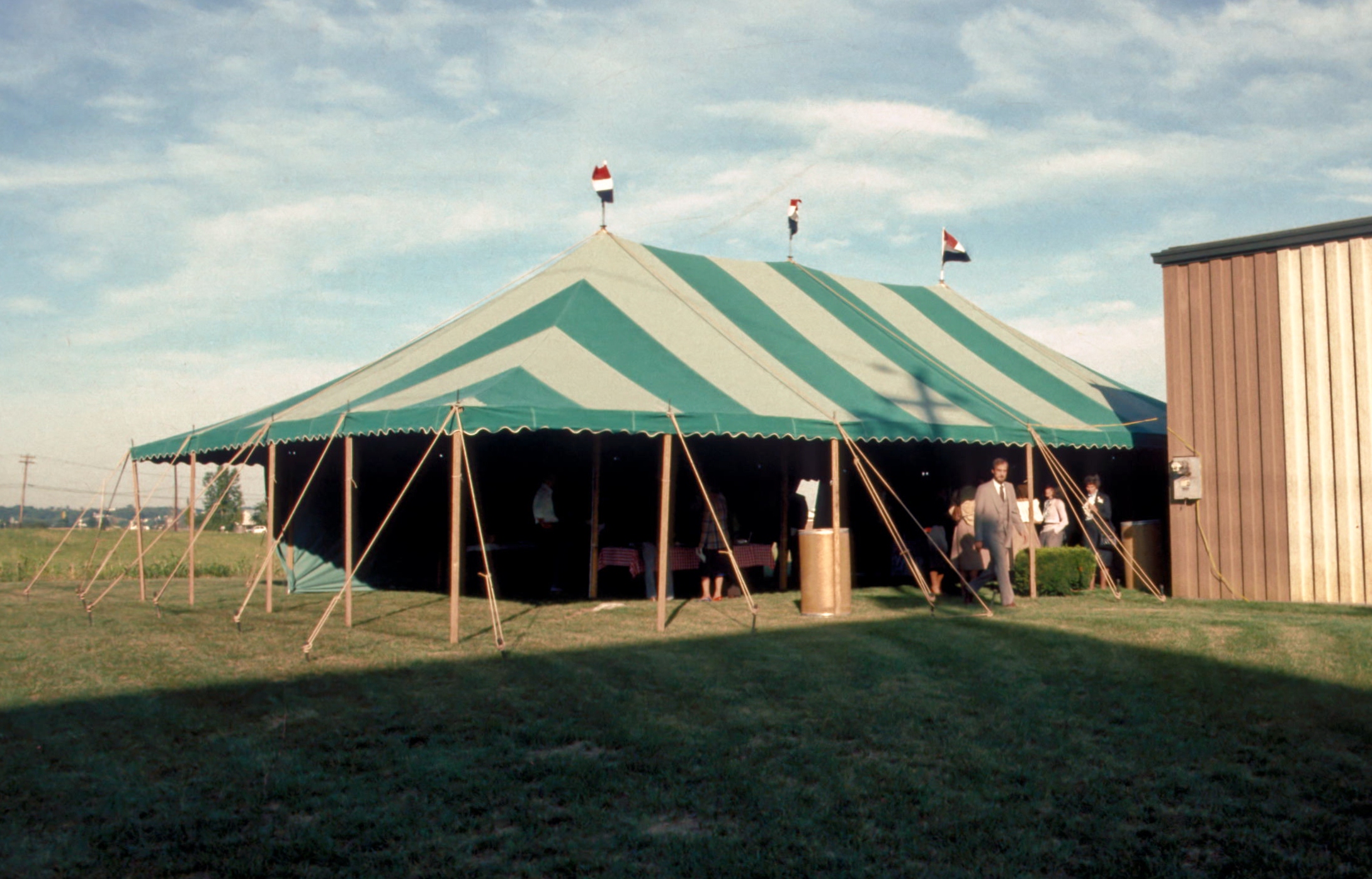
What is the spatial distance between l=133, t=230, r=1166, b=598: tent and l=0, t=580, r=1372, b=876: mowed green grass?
206 cm

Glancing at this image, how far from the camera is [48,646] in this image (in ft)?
28.5

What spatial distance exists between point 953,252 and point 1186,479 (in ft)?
22.0

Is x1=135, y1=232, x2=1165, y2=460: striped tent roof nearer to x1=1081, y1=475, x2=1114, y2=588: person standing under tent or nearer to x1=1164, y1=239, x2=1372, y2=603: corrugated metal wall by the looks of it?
x1=1081, y1=475, x2=1114, y2=588: person standing under tent

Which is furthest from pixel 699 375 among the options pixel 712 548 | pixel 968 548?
pixel 968 548

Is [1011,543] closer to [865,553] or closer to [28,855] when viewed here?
[865,553]

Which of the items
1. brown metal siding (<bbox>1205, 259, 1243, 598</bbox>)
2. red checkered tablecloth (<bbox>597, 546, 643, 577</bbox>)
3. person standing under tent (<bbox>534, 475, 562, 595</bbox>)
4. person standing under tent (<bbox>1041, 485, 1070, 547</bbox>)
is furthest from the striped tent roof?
red checkered tablecloth (<bbox>597, 546, 643, 577</bbox>)

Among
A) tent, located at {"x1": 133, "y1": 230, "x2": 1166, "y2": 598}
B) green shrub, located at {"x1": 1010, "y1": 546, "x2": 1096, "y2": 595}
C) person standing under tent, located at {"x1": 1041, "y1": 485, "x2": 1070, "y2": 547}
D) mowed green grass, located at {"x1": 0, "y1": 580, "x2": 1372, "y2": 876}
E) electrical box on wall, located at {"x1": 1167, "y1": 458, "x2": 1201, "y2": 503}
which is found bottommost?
mowed green grass, located at {"x1": 0, "y1": 580, "x2": 1372, "y2": 876}

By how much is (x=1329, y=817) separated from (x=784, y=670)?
3.54 metres

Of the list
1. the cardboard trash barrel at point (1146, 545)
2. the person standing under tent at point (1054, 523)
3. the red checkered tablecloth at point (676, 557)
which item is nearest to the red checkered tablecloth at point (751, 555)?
the red checkered tablecloth at point (676, 557)

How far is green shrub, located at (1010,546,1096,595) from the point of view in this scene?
472 inches

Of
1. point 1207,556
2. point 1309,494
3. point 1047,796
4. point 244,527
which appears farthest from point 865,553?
point 244,527

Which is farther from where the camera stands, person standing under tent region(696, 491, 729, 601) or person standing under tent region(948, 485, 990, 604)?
person standing under tent region(696, 491, 729, 601)

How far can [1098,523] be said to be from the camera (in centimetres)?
1212

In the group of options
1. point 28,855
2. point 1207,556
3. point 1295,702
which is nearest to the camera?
point 28,855
